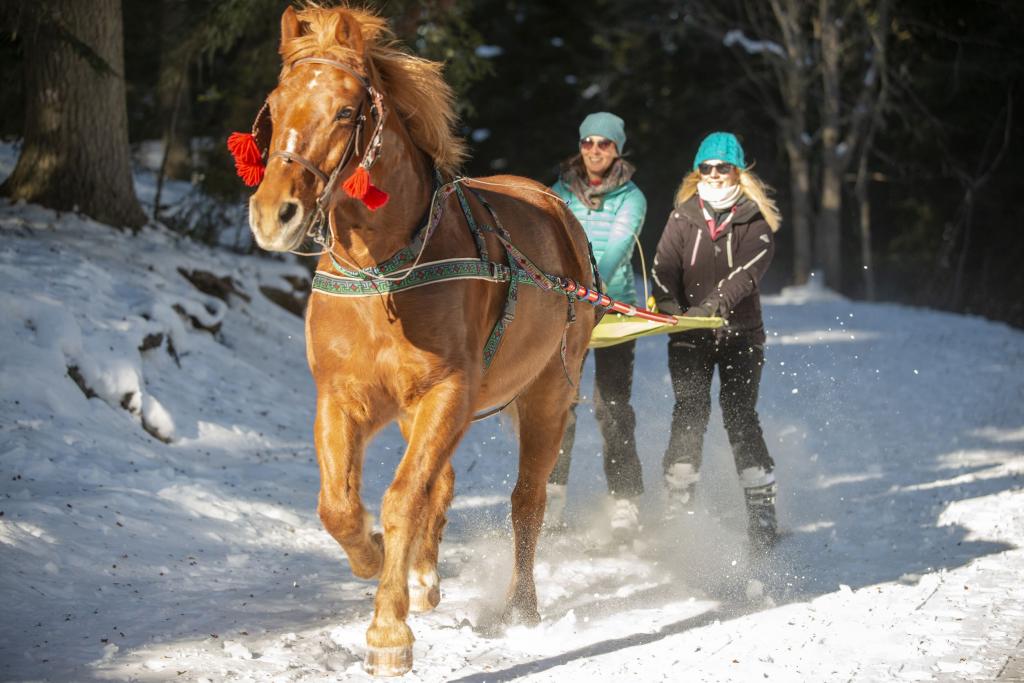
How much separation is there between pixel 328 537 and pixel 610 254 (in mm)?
2375

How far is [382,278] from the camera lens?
423 centimetres

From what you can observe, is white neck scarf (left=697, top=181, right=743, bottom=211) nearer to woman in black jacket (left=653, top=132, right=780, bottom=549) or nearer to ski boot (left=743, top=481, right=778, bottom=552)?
woman in black jacket (left=653, top=132, right=780, bottom=549)

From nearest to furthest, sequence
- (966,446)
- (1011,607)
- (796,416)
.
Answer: (1011,607)
(966,446)
(796,416)

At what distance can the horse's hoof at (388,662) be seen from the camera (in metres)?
3.93

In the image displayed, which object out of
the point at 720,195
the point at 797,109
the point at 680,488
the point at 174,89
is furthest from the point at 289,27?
the point at 797,109

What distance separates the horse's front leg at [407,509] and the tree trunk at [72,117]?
7202mm

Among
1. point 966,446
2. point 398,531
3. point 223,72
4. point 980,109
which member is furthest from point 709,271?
point 980,109

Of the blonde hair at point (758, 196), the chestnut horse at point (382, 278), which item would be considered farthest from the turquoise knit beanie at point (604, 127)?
the chestnut horse at point (382, 278)

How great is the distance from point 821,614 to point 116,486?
389 cm

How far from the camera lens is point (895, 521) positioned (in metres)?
7.16

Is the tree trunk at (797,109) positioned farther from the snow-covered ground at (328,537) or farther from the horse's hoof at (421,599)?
the horse's hoof at (421,599)

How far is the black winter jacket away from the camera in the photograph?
6492mm

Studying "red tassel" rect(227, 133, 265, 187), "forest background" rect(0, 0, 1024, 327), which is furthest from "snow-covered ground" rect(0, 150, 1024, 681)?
"forest background" rect(0, 0, 1024, 327)

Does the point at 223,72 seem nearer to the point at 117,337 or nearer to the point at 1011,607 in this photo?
the point at 117,337
